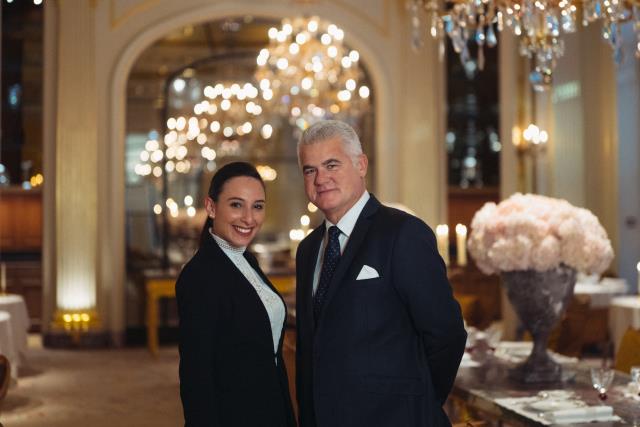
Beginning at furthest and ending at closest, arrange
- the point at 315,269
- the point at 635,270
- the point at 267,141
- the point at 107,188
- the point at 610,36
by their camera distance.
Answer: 1. the point at 267,141
2. the point at 635,270
3. the point at 107,188
4. the point at 610,36
5. the point at 315,269

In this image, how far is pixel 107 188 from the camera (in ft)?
38.6

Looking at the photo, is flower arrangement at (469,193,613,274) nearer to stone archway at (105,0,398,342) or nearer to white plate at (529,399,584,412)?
white plate at (529,399,584,412)

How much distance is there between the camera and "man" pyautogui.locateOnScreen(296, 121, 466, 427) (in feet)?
8.53

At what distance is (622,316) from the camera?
28.5 feet

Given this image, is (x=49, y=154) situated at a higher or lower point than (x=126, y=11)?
lower

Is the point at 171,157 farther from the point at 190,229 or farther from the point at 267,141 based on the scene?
the point at 267,141

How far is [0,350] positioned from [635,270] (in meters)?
8.60

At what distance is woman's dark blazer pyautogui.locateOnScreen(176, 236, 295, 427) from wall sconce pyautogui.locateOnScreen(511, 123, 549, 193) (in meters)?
9.53

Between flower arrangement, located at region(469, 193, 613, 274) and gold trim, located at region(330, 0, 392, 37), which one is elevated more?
gold trim, located at region(330, 0, 392, 37)

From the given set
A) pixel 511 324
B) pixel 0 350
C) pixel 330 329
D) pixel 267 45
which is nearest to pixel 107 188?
pixel 267 45

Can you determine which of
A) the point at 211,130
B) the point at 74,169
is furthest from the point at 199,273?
the point at 211,130

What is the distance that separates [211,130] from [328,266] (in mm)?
10433

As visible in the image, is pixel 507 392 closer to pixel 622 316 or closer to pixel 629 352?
pixel 629 352

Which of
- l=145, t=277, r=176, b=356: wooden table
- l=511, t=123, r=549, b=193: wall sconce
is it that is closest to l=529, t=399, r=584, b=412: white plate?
l=145, t=277, r=176, b=356: wooden table
